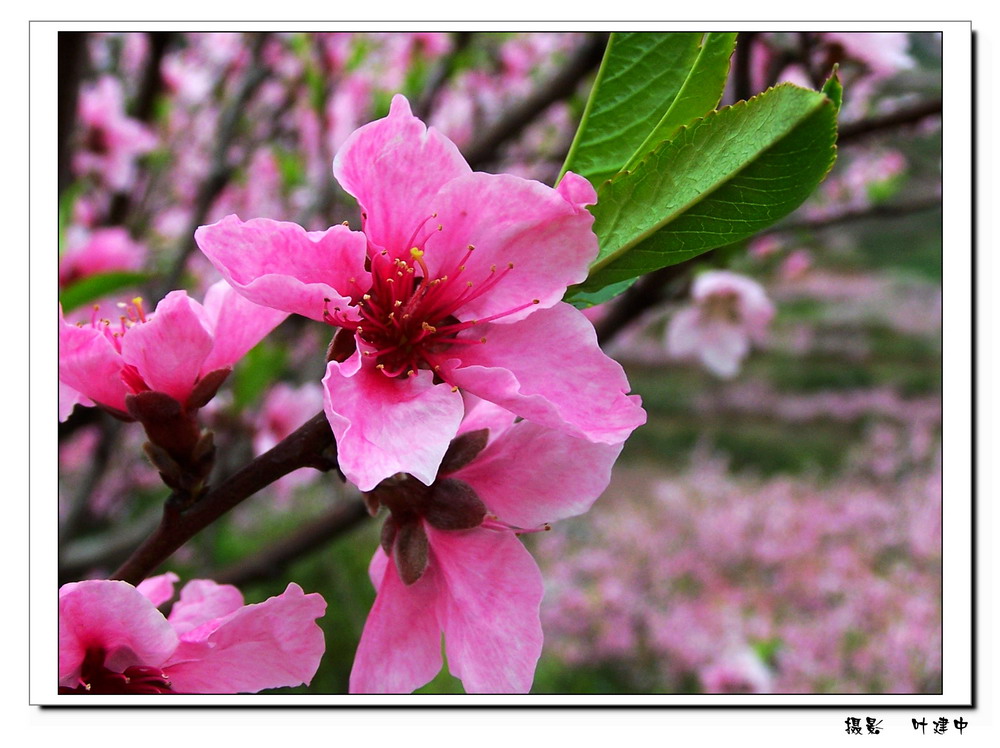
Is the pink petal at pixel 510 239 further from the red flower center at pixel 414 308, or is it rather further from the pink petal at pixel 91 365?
the pink petal at pixel 91 365

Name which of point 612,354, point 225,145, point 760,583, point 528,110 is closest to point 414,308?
point 528,110

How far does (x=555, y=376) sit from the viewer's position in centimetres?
41

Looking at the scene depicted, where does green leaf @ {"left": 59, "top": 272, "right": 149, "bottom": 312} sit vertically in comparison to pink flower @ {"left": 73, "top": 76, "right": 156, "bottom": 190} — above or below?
below

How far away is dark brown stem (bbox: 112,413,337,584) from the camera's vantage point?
0.43 metres

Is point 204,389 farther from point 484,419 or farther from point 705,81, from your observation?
point 705,81

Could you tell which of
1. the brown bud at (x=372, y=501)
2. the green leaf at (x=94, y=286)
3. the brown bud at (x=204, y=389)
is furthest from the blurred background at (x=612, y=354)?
the brown bud at (x=372, y=501)

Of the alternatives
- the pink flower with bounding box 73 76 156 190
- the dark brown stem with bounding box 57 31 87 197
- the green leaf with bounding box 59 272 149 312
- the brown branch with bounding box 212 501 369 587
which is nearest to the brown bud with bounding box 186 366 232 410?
the green leaf with bounding box 59 272 149 312

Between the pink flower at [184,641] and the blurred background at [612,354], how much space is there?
145mm

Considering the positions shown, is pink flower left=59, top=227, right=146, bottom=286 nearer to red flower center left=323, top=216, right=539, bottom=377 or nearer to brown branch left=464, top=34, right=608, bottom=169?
brown branch left=464, top=34, right=608, bottom=169

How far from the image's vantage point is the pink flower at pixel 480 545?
46 centimetres

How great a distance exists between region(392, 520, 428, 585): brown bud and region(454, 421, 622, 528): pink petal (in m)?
0.04

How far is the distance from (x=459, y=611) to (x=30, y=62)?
715mm
